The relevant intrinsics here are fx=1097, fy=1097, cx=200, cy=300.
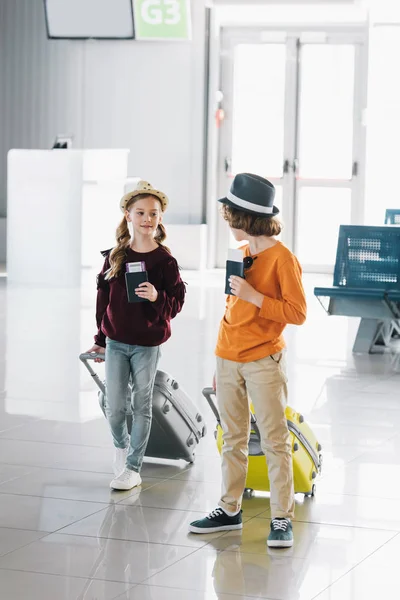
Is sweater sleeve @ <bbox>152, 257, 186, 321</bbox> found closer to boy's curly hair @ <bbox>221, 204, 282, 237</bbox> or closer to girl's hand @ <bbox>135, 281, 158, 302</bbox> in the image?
girl's hand @ <bbox>135, 281, 158, 302</bbox>

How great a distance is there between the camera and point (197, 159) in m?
18.2

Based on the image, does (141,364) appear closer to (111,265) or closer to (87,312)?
(111,265)

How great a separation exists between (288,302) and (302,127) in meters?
14.7

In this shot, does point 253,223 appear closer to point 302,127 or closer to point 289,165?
point 289,165

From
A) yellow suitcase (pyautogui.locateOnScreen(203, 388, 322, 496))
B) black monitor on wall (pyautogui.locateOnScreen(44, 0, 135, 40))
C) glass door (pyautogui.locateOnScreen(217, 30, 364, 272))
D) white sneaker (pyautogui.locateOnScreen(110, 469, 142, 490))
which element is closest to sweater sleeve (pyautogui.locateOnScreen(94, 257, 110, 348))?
yellow suitcase (pyautogui.locateOnScreen(203, 388, 322, 496))

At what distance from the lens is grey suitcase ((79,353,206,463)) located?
4.98 metres

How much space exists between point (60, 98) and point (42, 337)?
9.62 m

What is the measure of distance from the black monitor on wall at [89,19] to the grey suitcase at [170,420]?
13507 millimetres

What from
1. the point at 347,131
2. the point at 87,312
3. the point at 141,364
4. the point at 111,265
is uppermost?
the point at 347,131

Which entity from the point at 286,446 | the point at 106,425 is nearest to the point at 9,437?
the point at 106,425

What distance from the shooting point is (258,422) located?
13.0ft

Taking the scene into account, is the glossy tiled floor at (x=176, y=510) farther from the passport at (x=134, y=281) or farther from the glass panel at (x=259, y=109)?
the glass panel at (x=259, y=109)

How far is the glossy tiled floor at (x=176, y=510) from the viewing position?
11.5 feet

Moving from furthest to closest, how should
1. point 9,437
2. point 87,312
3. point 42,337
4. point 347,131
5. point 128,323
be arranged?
1. point 347,131
2. point 87,312
3. point 42,337
4. point 9,437
5. point 128,323
